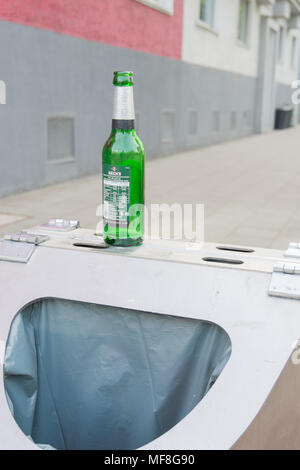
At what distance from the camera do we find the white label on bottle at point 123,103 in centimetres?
148

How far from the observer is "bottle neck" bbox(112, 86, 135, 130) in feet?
4.86

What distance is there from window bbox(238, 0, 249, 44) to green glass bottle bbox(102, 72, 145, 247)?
569 inches

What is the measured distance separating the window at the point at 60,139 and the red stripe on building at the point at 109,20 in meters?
1.02

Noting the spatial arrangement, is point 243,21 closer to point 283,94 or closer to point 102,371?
point 283,94

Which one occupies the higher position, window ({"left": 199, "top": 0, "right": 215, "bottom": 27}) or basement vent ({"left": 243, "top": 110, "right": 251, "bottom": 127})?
window ({"left": 199, "top": 0, "right": 215, "bottom": 27})

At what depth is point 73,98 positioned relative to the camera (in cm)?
699

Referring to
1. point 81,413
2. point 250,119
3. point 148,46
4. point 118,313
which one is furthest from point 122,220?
point 250,119

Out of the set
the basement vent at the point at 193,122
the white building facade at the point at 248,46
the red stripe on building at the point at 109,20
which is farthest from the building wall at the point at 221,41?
the basement vent at the point at 193,122

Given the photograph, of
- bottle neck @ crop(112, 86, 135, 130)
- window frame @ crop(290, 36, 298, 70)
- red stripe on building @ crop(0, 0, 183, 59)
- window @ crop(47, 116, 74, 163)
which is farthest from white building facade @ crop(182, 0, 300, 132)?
bottle neck @ crop(112, 86, 135, 130)

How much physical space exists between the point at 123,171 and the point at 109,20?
6.56 m

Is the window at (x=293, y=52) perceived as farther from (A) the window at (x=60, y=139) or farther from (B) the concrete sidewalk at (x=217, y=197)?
(A) the window at (x=60, y=139)

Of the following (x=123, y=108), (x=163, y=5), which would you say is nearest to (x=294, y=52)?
(x=163, y=5)

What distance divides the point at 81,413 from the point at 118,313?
1.14 feet

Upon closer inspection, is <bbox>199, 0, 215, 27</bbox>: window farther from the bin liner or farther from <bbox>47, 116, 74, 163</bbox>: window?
the bin liner
